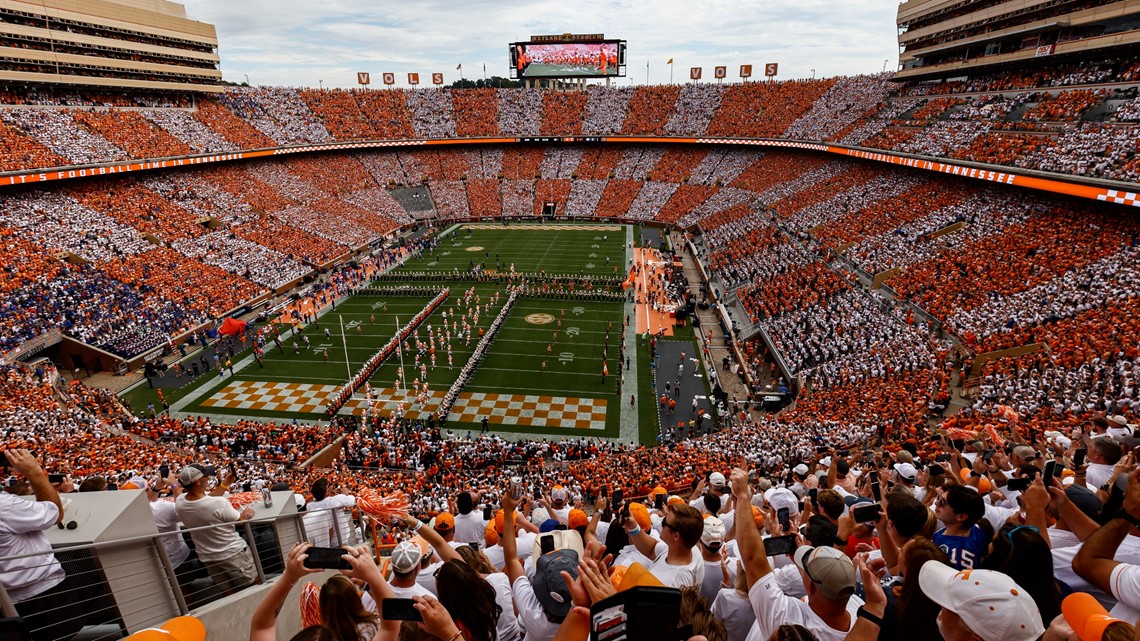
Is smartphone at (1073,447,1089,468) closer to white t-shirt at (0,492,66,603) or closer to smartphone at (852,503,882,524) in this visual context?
smartphone at (852,503,882,524)

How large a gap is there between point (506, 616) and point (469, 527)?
3.83 m

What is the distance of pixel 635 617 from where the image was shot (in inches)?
95.9

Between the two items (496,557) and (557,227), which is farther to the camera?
(557,227)

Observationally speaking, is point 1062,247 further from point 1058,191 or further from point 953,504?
point 953,504

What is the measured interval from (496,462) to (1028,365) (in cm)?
1732

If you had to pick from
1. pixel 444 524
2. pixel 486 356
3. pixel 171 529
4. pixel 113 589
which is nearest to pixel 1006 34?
pixel 486 356

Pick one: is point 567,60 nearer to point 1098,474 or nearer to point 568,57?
point 568,57

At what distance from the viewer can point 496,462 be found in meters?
19.1

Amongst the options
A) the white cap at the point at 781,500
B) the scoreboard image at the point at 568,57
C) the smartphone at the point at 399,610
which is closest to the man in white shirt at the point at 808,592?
the smartphone at the point at 399,610

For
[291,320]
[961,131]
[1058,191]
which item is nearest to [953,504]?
[1058,191]

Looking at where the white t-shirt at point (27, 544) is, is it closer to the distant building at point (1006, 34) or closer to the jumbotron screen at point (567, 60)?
the distant building at point (1006, 34)

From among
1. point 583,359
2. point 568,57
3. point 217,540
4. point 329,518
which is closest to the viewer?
point 217,540

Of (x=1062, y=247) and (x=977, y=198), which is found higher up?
(x=977, y=198)

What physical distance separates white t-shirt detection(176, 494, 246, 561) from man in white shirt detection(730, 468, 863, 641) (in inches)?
193
